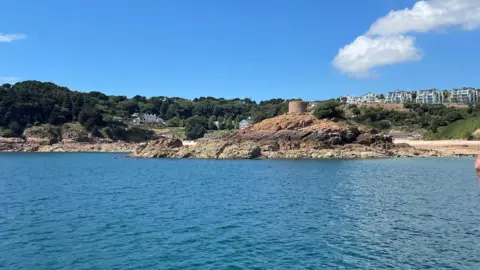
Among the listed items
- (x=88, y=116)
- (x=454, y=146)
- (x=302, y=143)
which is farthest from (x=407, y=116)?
(x=88, y=116)

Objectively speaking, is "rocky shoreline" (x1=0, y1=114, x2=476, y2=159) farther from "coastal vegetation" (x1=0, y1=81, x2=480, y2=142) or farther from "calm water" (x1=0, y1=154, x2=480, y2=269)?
"calm water" (x1=0, y1=154, x2=480, y2=269)

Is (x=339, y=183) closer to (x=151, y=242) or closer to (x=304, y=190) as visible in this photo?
(x=304, y=190)

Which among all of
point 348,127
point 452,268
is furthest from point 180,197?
point 348,127

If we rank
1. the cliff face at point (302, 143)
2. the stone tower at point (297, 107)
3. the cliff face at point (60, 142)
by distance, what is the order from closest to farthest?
the cliff face at point (302, 143) < the stone tower at point (297, 107) < the cliff face at point (60, 142)

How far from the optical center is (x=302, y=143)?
7581 centimetres

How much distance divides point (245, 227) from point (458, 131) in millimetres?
90389

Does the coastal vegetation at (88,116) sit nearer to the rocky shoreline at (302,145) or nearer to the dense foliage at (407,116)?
the dense foliage at (407,116)

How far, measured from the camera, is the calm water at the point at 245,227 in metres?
14.9

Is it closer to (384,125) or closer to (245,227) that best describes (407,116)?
(384,125)

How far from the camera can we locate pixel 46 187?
3650 centimetres

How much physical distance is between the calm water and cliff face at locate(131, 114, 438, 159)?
38554 mm

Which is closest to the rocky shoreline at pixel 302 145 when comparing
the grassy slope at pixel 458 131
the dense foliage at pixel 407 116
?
the grassy slope at pixel 458 131

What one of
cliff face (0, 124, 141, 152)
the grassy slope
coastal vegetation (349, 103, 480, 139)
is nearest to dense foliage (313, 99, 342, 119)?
the grassy slope

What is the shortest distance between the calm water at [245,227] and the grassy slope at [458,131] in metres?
65.7
